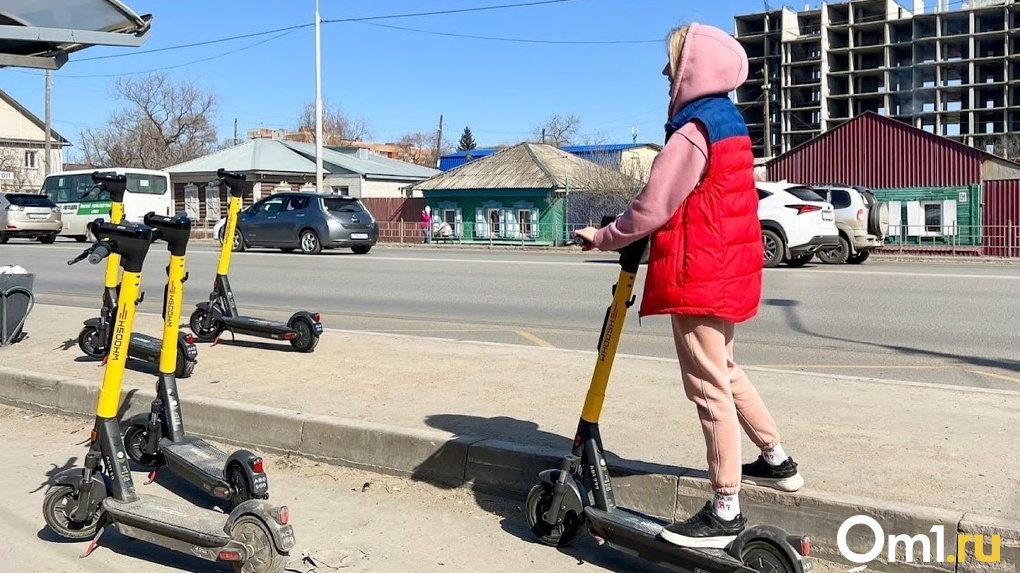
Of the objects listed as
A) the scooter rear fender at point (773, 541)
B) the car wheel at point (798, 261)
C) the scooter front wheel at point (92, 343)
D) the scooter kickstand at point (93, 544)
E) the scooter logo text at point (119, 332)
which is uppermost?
the car wheel at point (798, 261)

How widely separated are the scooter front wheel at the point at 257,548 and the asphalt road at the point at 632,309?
5.35 m

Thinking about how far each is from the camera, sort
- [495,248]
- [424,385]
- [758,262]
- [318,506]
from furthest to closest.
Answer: [495,248] → [424,385] → [318,506] → [758,262]

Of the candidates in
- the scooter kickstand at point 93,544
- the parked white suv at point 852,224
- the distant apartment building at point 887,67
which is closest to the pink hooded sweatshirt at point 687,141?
the scooter kickstand at point 93,544

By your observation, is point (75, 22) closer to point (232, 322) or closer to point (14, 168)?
point (232, 322)

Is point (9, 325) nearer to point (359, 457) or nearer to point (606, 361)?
point (359, 457)

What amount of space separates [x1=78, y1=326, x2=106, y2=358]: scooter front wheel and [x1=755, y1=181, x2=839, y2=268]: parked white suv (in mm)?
12570

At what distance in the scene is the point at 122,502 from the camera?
4262 mm

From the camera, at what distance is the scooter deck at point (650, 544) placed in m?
3.55

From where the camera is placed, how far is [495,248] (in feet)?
103

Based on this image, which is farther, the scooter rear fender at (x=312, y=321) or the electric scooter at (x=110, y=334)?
the scooter rear fender at (x=312, y=321)

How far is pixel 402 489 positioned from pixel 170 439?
1.22 metres

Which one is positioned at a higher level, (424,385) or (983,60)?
(983,60)

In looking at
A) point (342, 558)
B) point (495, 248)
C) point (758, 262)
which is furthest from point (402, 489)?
point (495, 248)

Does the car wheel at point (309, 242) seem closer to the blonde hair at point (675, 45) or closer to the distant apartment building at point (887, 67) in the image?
the blonde hair at point (675, 45)
